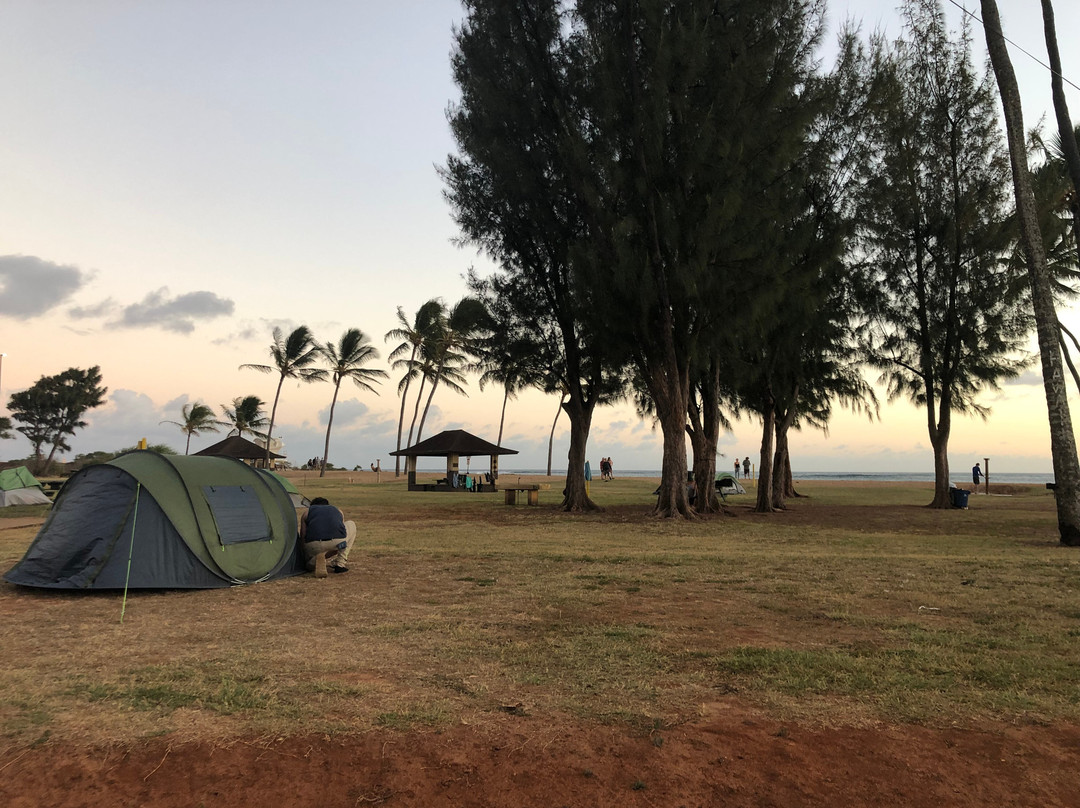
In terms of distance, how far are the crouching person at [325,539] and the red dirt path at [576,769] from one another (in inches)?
236

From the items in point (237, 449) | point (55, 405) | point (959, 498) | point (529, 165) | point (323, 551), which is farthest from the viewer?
point (55, 405)

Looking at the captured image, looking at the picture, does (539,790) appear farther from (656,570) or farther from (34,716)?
(656,570)

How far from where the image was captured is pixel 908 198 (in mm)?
24672

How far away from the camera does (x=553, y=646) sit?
239 inches

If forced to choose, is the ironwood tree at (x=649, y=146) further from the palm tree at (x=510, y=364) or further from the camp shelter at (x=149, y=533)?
the camp shelter at (x=149, y=533)

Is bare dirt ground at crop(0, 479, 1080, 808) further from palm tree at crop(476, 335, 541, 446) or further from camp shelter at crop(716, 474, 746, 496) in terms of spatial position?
camp shelter at crop(716, 474, 746, 496)

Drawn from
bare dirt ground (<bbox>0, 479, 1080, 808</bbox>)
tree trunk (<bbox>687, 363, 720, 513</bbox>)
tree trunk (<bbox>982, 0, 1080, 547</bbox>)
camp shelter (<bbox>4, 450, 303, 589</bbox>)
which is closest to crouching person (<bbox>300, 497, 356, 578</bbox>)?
camp shelter (<bbox>4, 450, 303, 589</bbox>)

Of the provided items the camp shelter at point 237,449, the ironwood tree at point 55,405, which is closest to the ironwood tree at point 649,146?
the camp shelter at point 237,449

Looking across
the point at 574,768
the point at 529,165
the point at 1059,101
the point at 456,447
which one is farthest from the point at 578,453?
the point at 574,768

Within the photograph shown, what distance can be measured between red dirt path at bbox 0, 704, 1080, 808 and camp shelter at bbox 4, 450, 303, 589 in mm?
4821

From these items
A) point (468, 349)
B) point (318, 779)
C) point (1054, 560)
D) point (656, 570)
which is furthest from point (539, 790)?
point (468, 349)

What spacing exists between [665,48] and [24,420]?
213 feet

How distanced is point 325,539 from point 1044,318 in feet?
45.5

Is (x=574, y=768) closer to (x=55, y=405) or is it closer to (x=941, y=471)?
(x=941, y=471)
